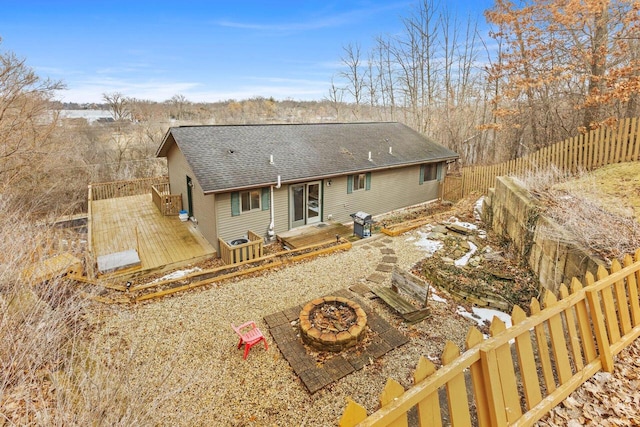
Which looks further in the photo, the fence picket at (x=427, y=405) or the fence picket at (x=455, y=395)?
the fence picket at (x=455, y=395)

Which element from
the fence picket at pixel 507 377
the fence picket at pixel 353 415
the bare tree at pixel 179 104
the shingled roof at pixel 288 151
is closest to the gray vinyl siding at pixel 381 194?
the shingled roof at pixel 288 151

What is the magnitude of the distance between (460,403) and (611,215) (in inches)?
210

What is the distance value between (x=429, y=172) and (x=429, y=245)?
309 inches

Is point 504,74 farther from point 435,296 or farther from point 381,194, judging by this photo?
point 435,296

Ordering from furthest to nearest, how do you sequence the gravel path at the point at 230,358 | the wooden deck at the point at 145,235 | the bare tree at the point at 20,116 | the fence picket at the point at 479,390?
the bare tree at the point at 20,116 → the wooden deck at the point at 145,235 → the gravel path at the point at 230,358 → the fence picket at the point at 479,390

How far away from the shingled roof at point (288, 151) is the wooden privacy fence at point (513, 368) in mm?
8776

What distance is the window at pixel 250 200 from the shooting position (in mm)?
11000

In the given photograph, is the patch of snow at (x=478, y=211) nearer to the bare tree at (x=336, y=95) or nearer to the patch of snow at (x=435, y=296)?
the patch of snow at (x=435, y=296)

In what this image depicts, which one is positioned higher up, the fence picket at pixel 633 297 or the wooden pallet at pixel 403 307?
the fence picket at pixel 633 297

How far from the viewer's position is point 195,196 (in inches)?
490

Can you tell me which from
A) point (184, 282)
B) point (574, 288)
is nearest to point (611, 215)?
point (574, 288)

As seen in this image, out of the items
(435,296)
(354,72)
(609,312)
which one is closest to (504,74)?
(435,296)

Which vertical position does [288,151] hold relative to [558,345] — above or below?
above

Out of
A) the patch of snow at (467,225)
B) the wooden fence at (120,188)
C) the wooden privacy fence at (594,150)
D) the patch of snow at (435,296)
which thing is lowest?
the patch of snow at (435,296)
